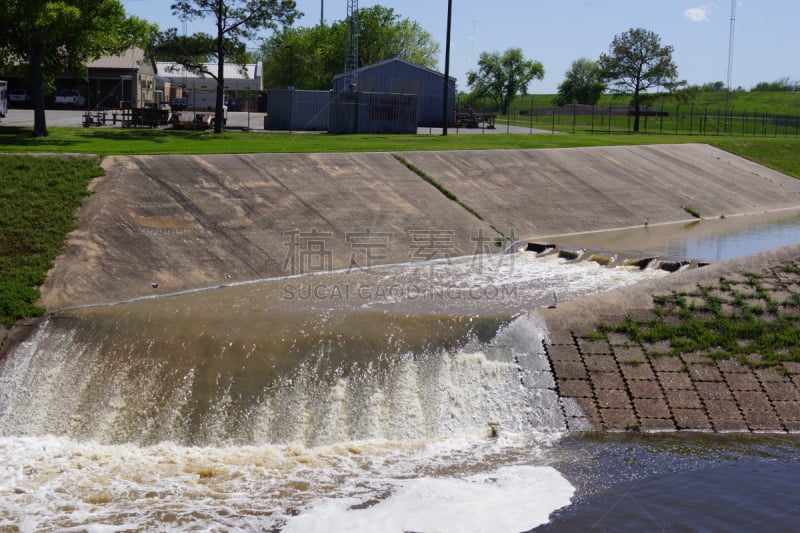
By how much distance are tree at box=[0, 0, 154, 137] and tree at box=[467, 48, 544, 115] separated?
81382 millimetres

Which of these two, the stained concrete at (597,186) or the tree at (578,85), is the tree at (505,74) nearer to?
the tree at (578,85)

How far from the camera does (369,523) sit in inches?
378

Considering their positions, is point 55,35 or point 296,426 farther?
point 55,35

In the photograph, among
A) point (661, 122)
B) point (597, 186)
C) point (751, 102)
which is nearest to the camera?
point (597, 186)

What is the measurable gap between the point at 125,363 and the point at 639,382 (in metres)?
7.77

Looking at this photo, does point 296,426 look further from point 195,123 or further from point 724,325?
point 195,123

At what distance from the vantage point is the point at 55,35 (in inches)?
1037

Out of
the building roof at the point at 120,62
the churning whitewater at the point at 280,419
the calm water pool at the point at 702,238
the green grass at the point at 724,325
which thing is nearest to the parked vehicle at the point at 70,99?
the building roof at the point at 120,62

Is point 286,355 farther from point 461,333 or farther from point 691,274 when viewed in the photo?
point 691,274

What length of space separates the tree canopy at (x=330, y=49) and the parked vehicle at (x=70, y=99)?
26106 millimetres

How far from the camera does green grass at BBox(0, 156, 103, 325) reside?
15227mm

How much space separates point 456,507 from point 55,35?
881 inches

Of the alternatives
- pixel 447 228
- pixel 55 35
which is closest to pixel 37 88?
pixel 55 35

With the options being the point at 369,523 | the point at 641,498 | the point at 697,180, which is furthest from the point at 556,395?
the point at 697,180
